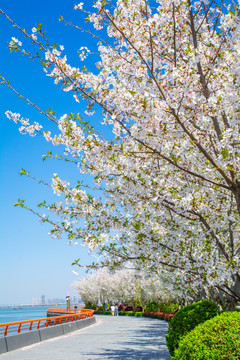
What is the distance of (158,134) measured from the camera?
20.1 ft

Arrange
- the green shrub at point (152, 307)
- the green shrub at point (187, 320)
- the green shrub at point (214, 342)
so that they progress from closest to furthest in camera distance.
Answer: the green shrub at point (214, 342), the green shrub at point (187, 320), the green shrub at point (152, 307)

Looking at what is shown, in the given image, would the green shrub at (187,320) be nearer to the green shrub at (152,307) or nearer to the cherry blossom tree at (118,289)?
the cherry blossom tree at (118,289)

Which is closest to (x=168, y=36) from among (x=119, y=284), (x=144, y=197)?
(x=144, y=197)

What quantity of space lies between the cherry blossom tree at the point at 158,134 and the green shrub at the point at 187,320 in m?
1.24

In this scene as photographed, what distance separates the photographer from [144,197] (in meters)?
7.31

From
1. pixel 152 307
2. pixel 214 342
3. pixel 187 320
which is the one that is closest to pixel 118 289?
pixel 152 307

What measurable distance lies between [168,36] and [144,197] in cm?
363

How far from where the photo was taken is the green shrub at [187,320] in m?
9.39

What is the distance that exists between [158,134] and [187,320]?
Answer: 20.1 feet

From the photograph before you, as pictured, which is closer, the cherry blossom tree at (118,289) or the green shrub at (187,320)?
the green shrub at (187,320)

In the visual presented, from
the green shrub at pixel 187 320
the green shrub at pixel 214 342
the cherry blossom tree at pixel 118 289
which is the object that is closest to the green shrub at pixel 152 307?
the cherry blossom tree at pixel 118 289

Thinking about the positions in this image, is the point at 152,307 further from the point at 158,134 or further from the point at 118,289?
the point at 158,134

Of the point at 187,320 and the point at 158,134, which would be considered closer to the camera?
the point at 158,134

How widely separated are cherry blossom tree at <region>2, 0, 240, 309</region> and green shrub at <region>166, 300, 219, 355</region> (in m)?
1.24
